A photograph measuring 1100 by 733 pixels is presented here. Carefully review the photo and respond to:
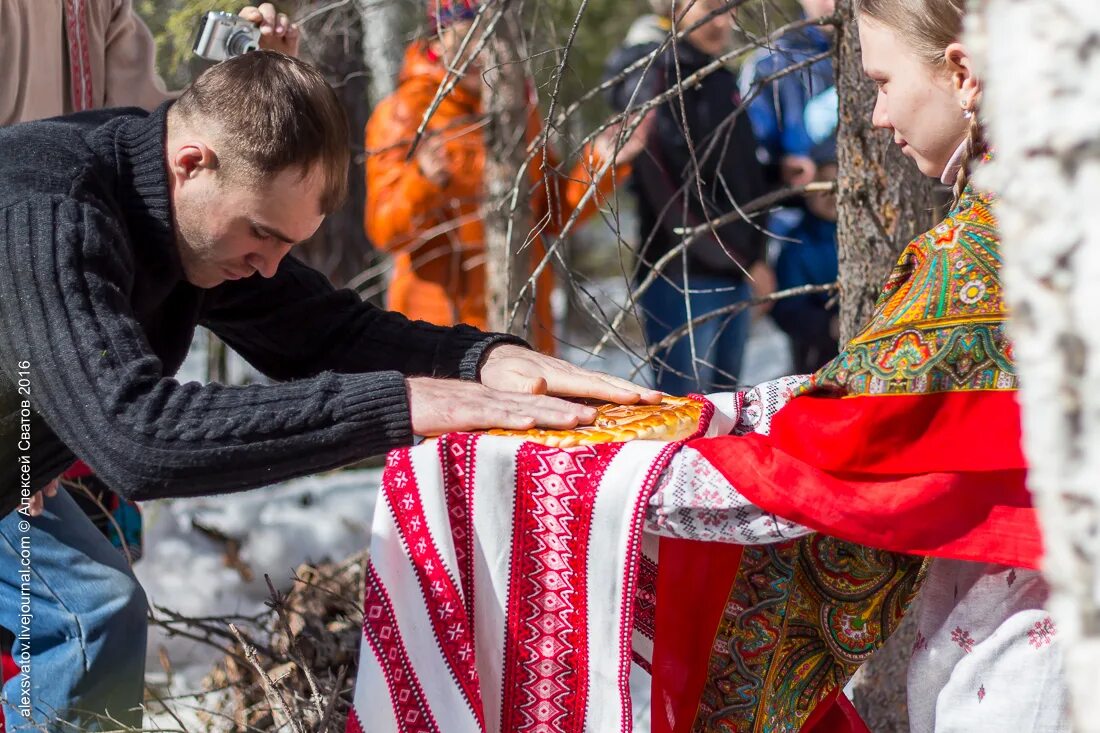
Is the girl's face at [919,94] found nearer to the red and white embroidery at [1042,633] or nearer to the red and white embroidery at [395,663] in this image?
the red and white embroidery at [1042,633]

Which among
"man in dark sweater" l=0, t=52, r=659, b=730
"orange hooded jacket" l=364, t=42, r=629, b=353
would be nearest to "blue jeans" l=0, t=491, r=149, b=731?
"man in dark sweater" l=0, t=52, r=659, b=730

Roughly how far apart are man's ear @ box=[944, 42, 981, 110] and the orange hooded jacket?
2222 mm

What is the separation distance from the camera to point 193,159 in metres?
2.18

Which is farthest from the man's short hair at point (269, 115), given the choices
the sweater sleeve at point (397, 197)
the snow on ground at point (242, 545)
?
the sweater sleeve at point (397, 197)

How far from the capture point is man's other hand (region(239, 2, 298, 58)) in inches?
117

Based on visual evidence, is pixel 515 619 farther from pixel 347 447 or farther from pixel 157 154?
pixel 157 154

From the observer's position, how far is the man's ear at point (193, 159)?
7.13 ft

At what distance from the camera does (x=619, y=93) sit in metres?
4.38

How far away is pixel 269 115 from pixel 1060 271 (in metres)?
1.55

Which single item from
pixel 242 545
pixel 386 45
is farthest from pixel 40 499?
pixel 386 45

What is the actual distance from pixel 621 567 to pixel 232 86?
112 centimetres

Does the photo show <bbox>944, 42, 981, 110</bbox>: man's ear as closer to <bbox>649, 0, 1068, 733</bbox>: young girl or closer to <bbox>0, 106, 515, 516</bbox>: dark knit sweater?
<bbox>649, 0, 1068, 733</bbox>: young girl

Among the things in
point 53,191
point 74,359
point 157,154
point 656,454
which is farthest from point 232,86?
point 656,454

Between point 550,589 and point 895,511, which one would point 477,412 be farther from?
point 895,511
